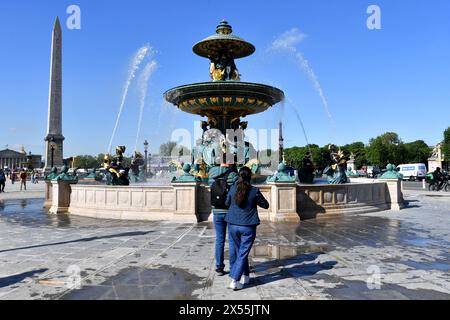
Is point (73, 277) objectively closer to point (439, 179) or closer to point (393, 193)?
point (393, 193)

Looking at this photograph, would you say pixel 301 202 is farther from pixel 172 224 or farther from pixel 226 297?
pixel 226 297

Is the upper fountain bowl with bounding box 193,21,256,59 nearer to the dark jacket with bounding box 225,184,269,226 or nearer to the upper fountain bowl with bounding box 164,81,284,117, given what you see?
the upper fountain bowl with bounding box 164,81,284,117

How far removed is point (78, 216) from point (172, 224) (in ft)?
14.7

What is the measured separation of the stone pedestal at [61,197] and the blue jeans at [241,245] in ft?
36.9

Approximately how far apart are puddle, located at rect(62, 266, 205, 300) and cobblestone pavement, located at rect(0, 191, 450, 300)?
1 cm

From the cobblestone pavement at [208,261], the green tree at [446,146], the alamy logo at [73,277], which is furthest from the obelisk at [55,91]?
the green tree at [446,146]

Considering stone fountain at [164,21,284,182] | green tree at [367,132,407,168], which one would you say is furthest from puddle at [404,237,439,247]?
green tree at [367,132,407,168]

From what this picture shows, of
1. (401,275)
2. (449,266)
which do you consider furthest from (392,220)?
(401,275)

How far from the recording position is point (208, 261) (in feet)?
22.4

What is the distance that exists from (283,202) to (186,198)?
3081mm

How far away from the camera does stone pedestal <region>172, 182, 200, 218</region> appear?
11703 millimetres

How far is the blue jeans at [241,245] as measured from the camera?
16.8 feet

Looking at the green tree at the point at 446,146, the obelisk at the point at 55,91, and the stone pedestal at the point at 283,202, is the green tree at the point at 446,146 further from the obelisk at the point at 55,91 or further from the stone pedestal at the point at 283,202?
the stone pedestal at the point at 283,202
